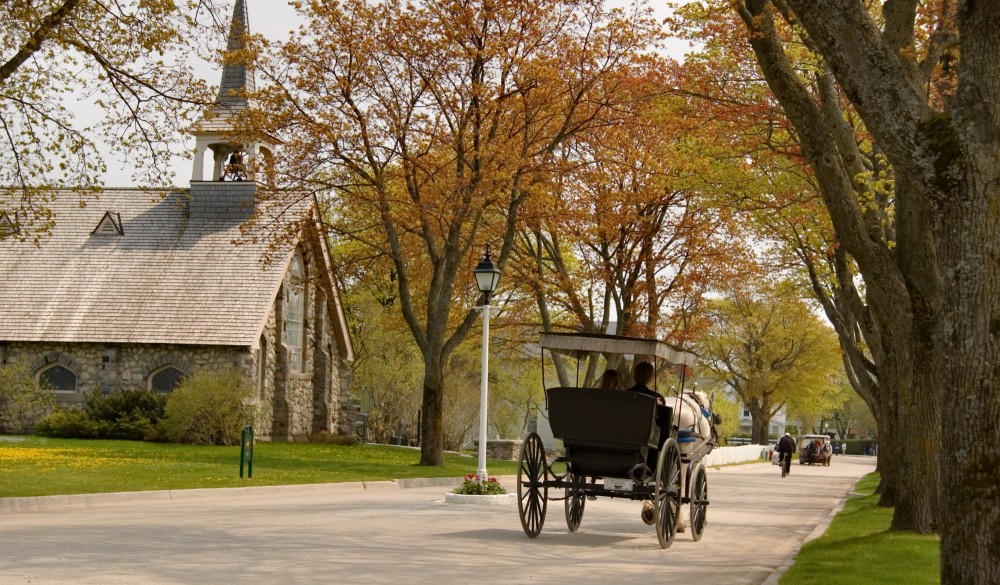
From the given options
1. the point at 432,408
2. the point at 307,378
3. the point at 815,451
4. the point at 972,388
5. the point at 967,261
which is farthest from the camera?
the point at 815,451

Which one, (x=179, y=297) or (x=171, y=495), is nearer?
(x=171, y=495)

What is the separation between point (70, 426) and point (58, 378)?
3696 millimetres

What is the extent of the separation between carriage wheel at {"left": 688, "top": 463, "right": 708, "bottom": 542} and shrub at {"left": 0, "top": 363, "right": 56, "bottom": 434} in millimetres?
29261

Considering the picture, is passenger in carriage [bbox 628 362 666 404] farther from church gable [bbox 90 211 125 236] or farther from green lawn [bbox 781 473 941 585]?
church gable [bbox 90 211 125 236]

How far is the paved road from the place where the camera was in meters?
10.7

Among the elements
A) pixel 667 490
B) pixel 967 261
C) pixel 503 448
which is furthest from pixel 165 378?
pixel 967 261

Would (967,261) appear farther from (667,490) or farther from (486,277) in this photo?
(486,277)

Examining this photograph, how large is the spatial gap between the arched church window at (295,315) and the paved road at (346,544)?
22153mm

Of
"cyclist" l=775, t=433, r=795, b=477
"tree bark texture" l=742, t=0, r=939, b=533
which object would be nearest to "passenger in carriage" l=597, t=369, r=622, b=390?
"tree bark texture" l=742, t=0, r=939, b=533

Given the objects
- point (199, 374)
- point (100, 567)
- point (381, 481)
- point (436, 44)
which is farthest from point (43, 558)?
point (199, 374)

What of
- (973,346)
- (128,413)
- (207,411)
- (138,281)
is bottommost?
(128,413)

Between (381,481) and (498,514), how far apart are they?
293 inches

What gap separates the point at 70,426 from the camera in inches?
1492

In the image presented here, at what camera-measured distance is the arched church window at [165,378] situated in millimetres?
40188
